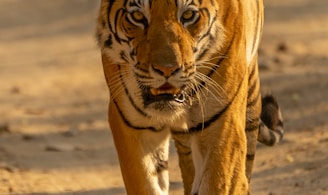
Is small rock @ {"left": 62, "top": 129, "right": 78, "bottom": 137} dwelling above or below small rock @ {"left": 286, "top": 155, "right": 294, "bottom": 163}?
above

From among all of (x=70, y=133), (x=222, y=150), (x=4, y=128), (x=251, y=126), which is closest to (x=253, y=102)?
(x=251, y=126)

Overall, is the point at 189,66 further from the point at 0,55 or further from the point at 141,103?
the point at 0,55

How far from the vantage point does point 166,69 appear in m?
4.59

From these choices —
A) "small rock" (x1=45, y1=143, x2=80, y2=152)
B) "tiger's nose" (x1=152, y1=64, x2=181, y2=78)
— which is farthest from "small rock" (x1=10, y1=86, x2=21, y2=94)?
"tiger's nose" (x1=152, y1=64, x2=181, y2=78)

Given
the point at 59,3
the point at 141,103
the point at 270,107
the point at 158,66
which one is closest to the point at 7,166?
the point at 270,107

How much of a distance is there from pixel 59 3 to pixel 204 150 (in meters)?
8.87

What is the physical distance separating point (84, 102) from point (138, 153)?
166 inches

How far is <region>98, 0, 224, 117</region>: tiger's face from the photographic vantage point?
15.3 feet

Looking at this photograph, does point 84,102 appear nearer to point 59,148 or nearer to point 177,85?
point 59,148

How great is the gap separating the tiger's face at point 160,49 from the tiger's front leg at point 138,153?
14 cm

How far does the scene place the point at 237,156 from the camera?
16.7 ft

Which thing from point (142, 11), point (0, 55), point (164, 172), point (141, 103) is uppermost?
point (142, 11)

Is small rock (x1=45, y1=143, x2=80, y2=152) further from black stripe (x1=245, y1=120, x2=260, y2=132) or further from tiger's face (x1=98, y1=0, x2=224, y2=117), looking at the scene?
tiger's face (x1=98, y1=0, x2=224, y2=117)

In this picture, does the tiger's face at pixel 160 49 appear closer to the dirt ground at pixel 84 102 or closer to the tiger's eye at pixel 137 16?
the tiger's eye at pixel 137 16
